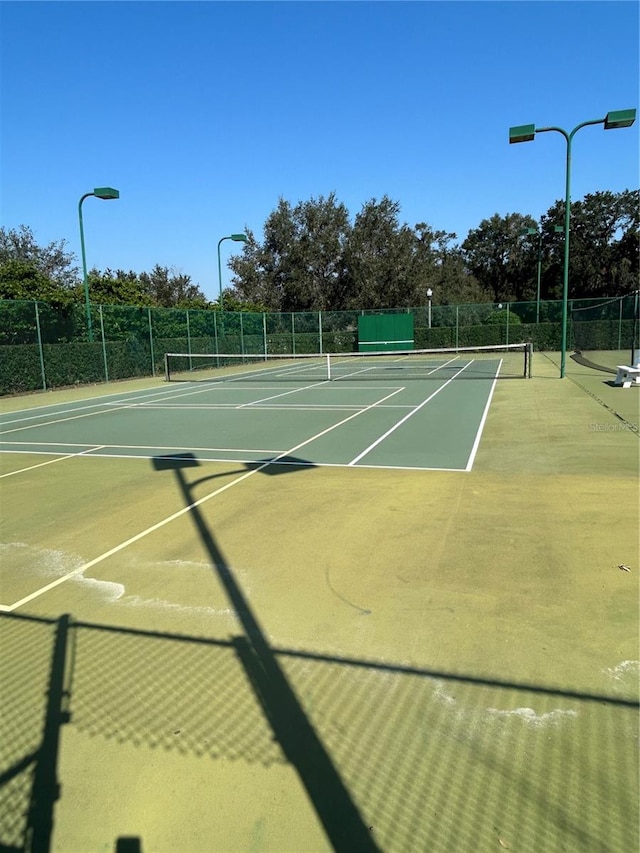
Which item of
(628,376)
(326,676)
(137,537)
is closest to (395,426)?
(137,537)

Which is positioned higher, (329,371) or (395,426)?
(329,371)

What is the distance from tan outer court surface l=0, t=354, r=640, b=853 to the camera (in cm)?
222

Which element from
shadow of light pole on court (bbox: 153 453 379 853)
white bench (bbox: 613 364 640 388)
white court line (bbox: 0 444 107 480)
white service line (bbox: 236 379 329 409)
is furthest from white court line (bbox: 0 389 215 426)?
white bench (bbox: 613 364 640 388)

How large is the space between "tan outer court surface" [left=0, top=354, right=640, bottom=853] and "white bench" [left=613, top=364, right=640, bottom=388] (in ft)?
37.8

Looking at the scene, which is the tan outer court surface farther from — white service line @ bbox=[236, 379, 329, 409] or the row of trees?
the row of trees

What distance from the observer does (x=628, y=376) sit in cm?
1691

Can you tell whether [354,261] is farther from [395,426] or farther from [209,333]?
[395,426]

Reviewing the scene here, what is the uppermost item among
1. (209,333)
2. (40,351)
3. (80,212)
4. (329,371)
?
(80,212)

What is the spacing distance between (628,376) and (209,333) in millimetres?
20836

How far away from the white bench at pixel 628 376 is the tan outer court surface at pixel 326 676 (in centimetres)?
1152

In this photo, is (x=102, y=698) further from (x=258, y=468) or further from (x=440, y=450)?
(x=440, y=450)

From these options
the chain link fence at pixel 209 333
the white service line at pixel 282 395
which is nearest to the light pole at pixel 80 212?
the chain link fence at pixel 209 333

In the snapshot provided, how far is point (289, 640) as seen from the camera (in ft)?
11.4

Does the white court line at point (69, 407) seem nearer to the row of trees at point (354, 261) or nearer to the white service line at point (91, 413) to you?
the white service line at point (91, 413)
